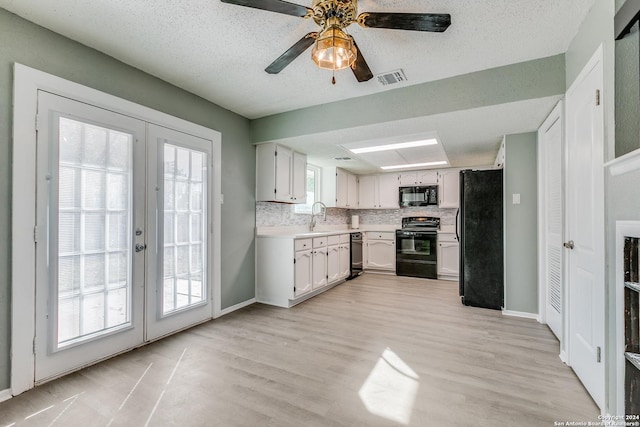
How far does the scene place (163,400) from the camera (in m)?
1.81

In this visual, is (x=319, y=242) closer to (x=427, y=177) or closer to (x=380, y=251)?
(x=380, y=251)

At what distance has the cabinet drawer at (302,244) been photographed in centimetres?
382

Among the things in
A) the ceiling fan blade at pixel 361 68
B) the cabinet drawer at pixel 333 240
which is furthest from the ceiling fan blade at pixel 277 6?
the cabinet drawer at pixel 333 240

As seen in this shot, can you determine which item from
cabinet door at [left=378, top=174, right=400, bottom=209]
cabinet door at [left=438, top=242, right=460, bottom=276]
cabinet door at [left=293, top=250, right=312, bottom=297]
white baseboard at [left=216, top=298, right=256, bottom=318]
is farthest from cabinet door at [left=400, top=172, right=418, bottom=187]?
white baseboard at [left=216, top=298, right=256, bottom=318]

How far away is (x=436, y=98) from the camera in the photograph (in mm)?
2756

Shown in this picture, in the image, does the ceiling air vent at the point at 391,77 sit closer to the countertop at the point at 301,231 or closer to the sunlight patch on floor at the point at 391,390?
the countertop at the point at 301,231

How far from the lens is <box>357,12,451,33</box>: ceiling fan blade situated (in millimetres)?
1508

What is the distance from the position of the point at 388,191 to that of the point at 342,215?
113cm

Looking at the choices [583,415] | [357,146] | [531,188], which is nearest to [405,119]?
[357,146]

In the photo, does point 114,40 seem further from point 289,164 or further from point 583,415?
point 583,415

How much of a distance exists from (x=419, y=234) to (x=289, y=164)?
2.89 meters

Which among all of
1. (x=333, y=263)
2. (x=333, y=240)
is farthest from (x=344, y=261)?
(x=333, y=240)

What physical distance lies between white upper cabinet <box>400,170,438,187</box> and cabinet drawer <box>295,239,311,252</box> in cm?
290

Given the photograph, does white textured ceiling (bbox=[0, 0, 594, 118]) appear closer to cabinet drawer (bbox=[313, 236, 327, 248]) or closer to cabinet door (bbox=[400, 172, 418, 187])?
cabinet drawer (bbox=[313, 236, 327, 248])
